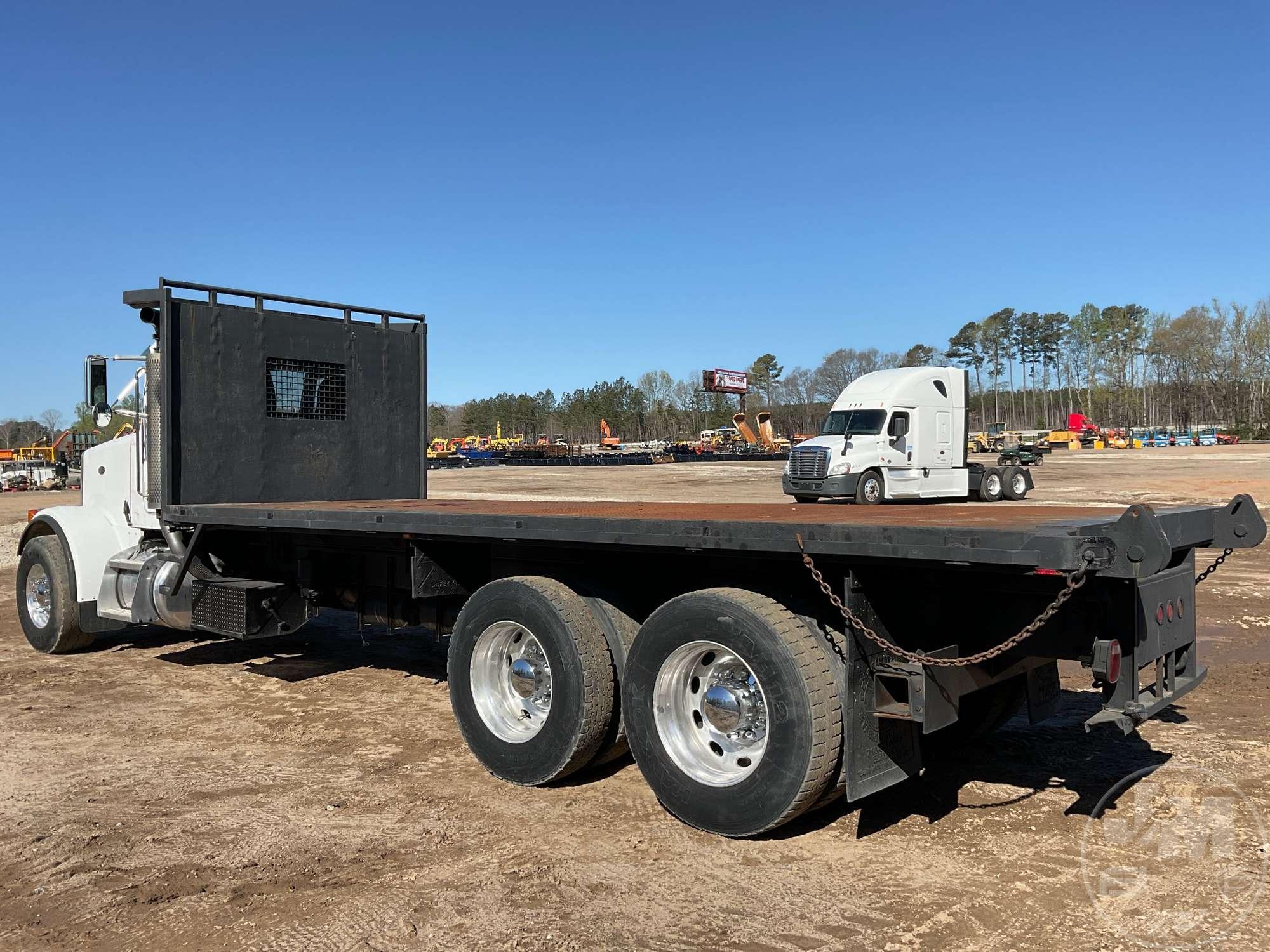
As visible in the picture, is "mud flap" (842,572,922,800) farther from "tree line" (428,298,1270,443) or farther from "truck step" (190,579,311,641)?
"tree line" (428,298,1270,443)

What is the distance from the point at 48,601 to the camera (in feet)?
28.9

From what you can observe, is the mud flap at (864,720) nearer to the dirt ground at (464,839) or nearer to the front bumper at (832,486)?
the dirt ground at (464,839)

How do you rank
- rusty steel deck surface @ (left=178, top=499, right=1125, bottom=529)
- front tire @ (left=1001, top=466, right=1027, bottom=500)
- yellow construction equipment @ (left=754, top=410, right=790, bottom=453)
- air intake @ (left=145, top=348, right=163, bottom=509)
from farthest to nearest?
yellow construction equipment @ (left=754, top=410, right=790, bottom=453) → front tire @ (left=1001, top=466, right=1027, bottom=500) → air intake @ (left=145, top=348, right=163, bottom=509) → rusty steel deck surface @ (left=178, top=499, right=1125, bottom=529)

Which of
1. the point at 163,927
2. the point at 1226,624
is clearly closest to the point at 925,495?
the point at 1226,624

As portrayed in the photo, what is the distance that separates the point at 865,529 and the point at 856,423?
63.2 ft

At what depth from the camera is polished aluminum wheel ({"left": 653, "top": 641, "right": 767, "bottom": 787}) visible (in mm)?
4340

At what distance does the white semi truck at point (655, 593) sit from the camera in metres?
3.85

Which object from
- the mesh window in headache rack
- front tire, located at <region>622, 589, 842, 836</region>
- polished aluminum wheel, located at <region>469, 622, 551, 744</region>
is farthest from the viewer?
the mesh window in headache rack

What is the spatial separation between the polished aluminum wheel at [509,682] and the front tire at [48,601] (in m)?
5.11

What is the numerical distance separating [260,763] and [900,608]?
385 cm

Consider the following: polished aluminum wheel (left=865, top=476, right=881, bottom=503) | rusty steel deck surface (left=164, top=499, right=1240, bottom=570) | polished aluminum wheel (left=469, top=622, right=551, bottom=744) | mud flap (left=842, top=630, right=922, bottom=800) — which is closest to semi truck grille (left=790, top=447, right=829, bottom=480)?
polished aluminum wheel (left=865, top=476, right=881, bottom=503)

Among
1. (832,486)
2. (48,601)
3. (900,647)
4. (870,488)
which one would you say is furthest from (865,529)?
→ (870,488)

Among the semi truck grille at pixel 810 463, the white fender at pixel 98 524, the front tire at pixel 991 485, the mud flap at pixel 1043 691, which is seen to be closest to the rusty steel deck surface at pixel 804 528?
the mud flap at pixel 1043 691

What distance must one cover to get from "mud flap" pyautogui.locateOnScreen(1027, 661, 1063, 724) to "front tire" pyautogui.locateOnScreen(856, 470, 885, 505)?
1698cm
